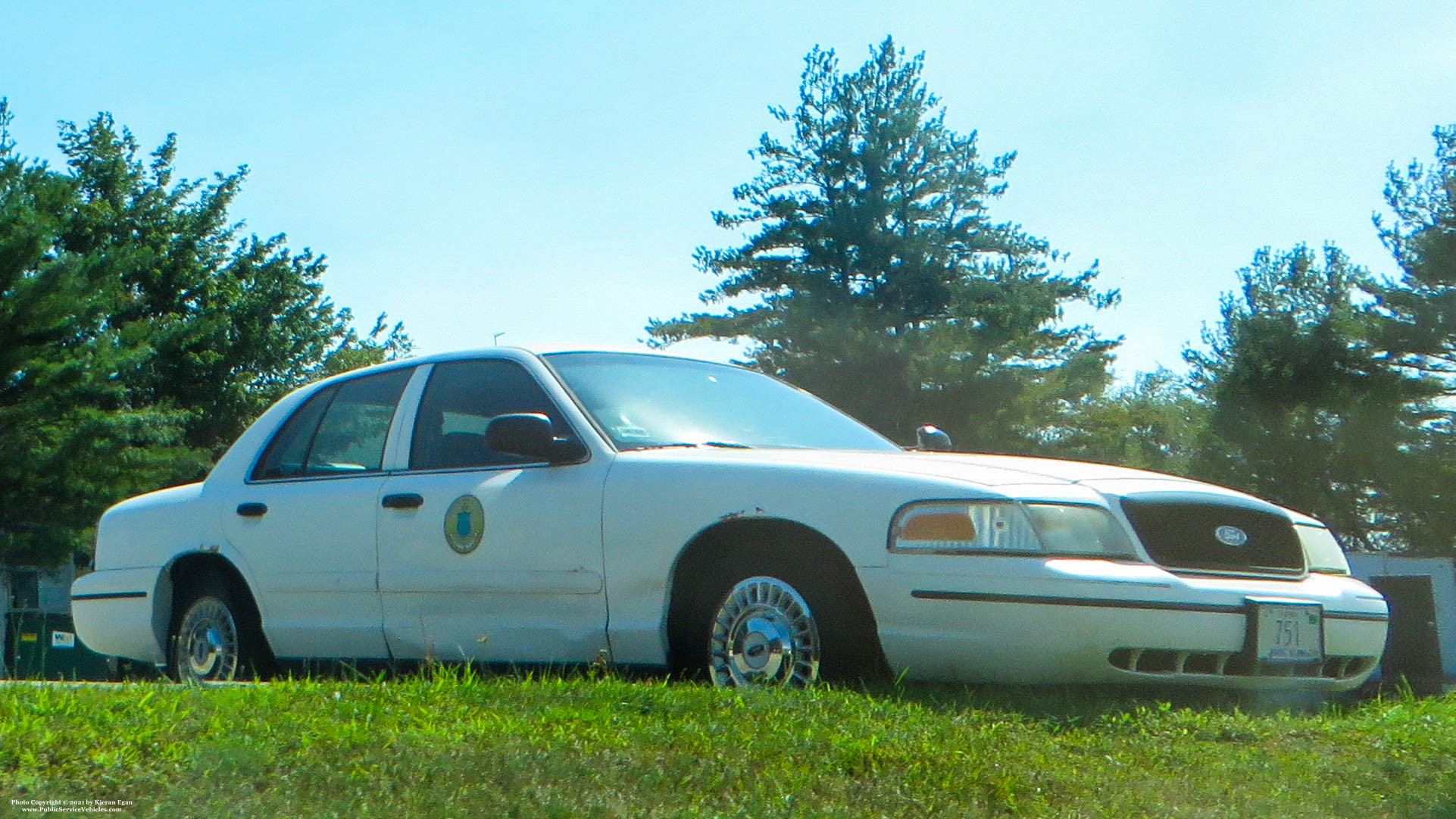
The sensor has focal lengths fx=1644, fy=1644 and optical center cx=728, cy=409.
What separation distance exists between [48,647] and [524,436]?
24.6 m

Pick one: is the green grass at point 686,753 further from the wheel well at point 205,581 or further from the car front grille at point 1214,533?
the wheel well at point 205,581

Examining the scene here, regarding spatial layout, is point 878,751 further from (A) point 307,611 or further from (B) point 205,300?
(B) point 205,300

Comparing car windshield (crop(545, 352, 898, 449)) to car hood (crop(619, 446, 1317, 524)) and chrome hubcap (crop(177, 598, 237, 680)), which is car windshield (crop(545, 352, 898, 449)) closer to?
car hood (crop(619, 446, 1317, 524))

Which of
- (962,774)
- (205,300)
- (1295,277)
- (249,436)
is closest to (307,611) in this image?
(249,436)

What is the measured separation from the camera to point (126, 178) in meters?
36.8

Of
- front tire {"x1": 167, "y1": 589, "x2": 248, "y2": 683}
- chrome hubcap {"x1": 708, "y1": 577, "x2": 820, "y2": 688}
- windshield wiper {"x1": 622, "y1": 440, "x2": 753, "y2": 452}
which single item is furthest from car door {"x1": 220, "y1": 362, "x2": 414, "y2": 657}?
chrome hubcap {"x1": 708, "y1": 577, "x2": 820, "y2": 688}

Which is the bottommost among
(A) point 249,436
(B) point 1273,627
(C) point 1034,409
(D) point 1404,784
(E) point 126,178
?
(D) point 1404,784

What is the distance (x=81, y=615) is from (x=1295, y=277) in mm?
37024

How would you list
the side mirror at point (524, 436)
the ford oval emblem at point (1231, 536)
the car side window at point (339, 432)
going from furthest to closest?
the car side window at point (339, 432), the side mirror at point (524, 436), the ford oval emblem at point (1231, 536)

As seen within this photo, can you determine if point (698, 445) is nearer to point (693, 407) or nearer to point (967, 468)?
point (693, 407)

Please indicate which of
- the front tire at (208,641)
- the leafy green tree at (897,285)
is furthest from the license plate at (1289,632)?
the leafy green tree at (897,285)

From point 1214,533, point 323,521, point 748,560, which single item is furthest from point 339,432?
point 1214,533

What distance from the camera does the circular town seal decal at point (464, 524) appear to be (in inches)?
233

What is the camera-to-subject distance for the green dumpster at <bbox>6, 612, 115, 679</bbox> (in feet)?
84.5
